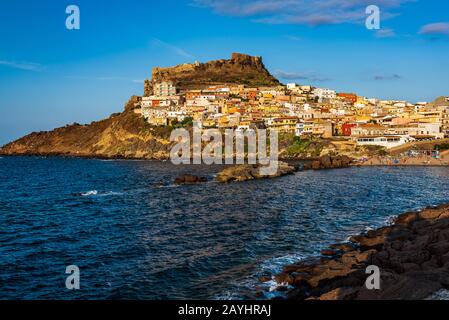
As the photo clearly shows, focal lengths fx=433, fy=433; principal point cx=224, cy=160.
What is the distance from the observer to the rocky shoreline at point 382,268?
15.8 meters

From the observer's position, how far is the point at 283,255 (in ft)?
84.8

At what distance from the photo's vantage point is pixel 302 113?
129375 mm

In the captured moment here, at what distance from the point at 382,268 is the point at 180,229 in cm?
1717

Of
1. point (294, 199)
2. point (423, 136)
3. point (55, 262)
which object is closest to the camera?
point (55, 262)

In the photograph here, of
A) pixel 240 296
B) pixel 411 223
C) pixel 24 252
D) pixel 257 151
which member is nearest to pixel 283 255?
pixel 240 296

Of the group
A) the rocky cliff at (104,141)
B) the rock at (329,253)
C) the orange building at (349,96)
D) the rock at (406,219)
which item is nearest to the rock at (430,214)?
→ the rock at (406,219)

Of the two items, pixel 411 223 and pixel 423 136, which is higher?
pixel 423 136

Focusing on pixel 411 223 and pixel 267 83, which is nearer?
pixel 411 223

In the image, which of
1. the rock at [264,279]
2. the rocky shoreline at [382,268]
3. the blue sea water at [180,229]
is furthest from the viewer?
the blue sea water at [180,229]

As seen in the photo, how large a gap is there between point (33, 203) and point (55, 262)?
89.6 feet

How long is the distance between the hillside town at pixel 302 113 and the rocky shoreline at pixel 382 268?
2955 inches

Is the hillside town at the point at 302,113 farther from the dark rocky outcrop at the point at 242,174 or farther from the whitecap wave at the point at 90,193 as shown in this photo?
the whitecap wave at the point at 90,193

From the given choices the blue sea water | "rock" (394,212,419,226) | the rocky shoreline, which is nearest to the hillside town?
the blue sea water

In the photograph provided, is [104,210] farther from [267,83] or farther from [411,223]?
[267,83]
